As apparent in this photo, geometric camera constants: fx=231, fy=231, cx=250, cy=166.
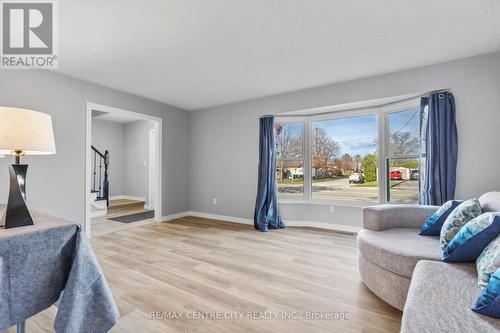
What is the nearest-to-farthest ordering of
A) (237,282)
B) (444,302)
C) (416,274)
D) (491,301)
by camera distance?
(491,301), (444,302), (416,274), (237,282)

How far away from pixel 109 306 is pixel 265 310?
43.1 inches

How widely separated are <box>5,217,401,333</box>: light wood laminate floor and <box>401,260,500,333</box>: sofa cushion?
522 mm

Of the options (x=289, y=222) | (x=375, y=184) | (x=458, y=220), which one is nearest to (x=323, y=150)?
(x=375, y=184)

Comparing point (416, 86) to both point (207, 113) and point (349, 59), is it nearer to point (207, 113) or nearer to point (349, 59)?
point (349, 59)

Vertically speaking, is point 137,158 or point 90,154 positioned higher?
point 137,158

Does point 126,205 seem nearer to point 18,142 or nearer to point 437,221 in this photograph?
point 18,142

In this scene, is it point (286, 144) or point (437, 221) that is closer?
point (437, 221)

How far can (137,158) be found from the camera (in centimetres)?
688

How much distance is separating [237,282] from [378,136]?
318 cm

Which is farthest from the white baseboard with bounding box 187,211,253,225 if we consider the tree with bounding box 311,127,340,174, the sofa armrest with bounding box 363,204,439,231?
the sofa armrest with bounding box 363,204,439,231

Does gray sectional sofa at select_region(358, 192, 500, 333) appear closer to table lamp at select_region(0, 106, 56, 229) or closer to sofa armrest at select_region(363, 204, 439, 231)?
sofa armrest at select_region(363, 204, 439, 231)

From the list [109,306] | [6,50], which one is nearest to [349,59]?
[109,306]

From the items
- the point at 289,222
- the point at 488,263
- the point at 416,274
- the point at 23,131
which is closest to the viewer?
the point at 488,263

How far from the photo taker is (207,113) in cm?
503
